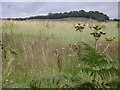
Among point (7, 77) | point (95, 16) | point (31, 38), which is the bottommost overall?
point (7, 77)

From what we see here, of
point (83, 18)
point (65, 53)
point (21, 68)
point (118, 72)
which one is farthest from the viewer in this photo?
point (83, 18)

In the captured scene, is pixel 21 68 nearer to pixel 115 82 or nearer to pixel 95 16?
pixel 115 82

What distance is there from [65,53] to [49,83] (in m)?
1.80

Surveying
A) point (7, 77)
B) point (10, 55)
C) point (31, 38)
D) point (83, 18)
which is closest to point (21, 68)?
point (10, 55)

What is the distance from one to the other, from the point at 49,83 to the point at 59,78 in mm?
77

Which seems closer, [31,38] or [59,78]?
[59,78]

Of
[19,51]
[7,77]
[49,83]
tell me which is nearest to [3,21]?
[19,51]

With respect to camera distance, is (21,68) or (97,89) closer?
(97,89)

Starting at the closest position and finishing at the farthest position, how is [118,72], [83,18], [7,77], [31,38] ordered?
1. [118,72]
2. [7,77]
3. [31,38]
4. [83,18]

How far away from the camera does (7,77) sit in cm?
299

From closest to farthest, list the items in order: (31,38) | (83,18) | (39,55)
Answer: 1. (39,55)
2. (31,38)
3. (83,18)

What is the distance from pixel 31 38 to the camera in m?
4.50

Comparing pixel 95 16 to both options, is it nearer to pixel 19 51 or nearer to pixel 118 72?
pixel 19 51

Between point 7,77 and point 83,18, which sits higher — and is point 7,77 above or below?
below
